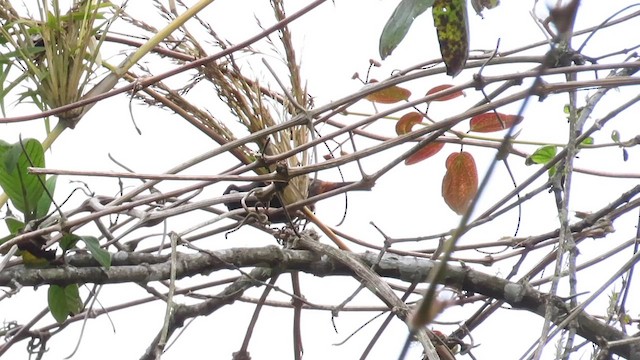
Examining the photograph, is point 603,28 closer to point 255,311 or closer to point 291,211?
point 291,211

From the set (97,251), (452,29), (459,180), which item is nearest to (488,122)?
(459,180)

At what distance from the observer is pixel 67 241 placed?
727mm

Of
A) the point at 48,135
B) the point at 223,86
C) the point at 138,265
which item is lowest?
the point at 138,265

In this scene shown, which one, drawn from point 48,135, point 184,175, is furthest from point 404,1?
point 48,135

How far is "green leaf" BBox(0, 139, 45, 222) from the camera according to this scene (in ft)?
2.38

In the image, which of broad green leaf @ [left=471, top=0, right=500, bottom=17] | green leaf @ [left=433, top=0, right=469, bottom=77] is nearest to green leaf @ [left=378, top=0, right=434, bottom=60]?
green leaf @ [left=433, top=0, right=469, bottom=77]

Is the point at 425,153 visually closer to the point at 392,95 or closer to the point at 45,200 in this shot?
the point at 392,95

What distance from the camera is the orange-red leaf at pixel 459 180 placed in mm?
912

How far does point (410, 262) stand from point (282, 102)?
26 cm

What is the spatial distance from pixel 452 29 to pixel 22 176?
0.43 metres

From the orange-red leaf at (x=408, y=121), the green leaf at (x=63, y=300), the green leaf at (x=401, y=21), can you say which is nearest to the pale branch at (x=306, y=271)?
the green leaf at (x=63, y=300)

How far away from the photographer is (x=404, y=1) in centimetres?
66

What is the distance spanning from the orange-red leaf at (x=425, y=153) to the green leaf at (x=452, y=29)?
242mm

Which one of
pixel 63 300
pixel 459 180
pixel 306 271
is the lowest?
pixel 63 300
